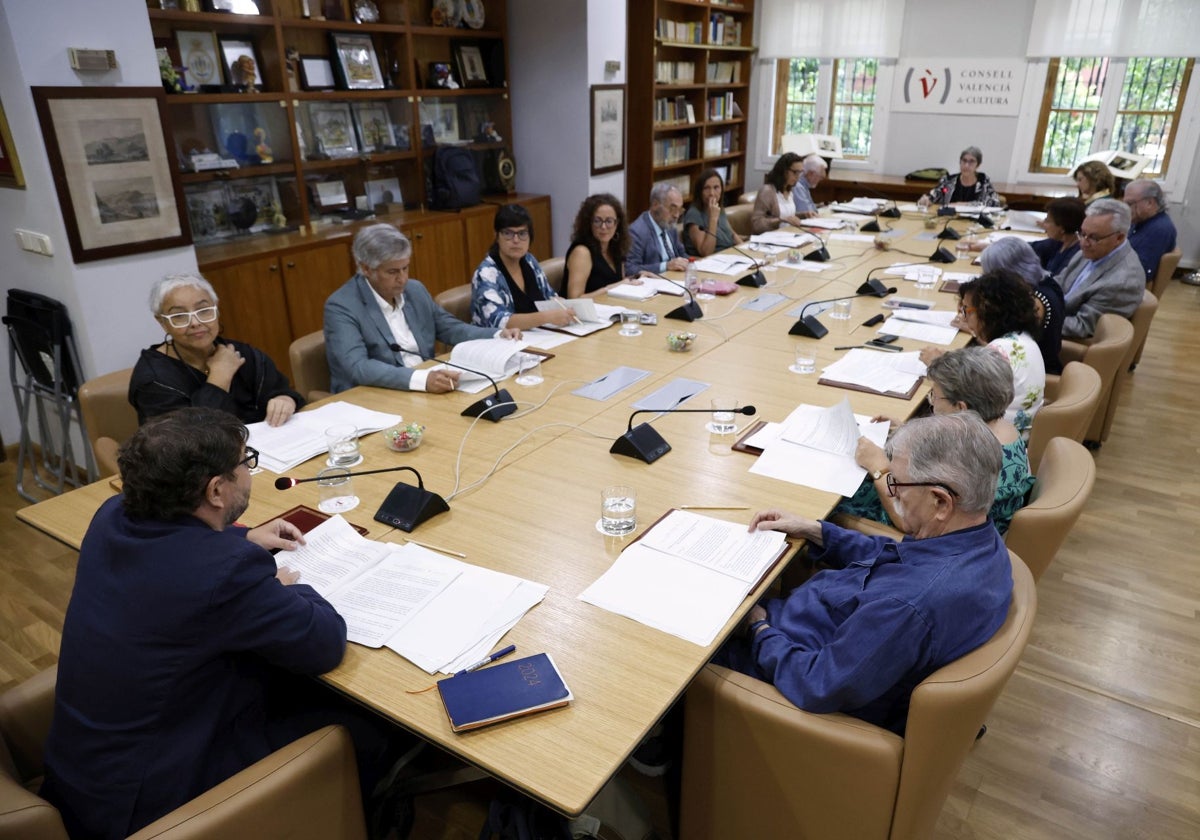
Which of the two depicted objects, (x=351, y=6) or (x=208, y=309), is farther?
(x=351, y=6)

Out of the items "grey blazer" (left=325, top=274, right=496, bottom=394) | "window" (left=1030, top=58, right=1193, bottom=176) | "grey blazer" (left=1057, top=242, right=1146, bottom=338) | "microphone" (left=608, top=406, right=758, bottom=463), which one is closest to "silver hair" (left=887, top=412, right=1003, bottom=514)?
"microphone" (left=608, top=406, right=758, bottom=463)

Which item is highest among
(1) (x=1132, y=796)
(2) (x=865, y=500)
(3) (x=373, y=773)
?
(2) (x=865, y=500)

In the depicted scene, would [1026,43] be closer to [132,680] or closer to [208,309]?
[208,309]

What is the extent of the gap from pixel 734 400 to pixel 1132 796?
1.55m

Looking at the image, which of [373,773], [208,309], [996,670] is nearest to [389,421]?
[208,309]

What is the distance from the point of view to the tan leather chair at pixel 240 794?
3.90 feet

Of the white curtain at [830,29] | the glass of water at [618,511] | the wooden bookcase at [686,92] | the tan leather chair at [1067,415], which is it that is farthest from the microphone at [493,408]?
the white curtain at [830,29]

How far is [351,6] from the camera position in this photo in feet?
16.5

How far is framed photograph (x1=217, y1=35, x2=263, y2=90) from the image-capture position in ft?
14.3

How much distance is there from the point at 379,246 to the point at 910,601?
2.24 metres

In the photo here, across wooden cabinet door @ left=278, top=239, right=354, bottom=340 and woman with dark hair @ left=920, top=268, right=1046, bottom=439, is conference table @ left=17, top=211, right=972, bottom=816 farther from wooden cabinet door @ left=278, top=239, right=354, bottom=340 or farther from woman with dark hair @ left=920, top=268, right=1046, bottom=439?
wooden cabinet door @ left=278, top=239, right=354, bottom=340

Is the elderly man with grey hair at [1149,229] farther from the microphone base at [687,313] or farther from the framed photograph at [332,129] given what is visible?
the framed photograph at [332,129]

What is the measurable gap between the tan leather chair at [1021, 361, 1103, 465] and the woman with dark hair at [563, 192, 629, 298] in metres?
2.27

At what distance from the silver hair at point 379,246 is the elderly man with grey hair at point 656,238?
6.07 ft
